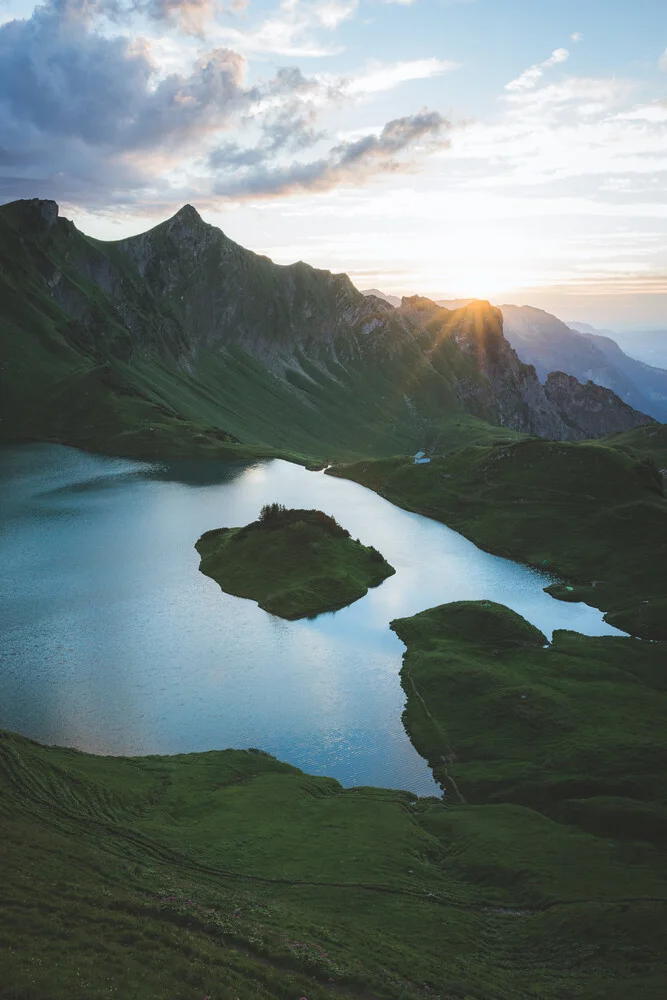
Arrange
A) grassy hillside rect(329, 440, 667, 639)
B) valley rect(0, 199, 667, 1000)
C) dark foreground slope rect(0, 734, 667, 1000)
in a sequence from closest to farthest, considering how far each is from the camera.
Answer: dark foreground slope rect(0, 734, 667, 1000) → valley rect(0, 199, 667, 1000) → grassy hillside rect(329, 440, 667, 639)

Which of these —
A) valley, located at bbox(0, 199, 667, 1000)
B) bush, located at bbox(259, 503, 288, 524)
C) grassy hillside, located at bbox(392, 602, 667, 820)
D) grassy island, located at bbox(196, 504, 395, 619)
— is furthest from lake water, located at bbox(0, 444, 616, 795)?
bush, located at bbox(259, 503, 288, 524)

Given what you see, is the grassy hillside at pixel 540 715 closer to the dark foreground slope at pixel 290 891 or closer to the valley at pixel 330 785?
the valley at pixel 330 785

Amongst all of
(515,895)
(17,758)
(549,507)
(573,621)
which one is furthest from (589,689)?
(549,507)

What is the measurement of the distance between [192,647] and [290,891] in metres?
53.0

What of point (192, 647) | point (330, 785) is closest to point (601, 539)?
point (192, 647)

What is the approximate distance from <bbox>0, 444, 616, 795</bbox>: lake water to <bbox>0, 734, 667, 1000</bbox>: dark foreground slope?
22.2ft

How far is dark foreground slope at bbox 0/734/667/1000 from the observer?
120 ft

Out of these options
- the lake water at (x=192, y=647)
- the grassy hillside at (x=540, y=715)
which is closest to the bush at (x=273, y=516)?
the lake water at (x=192, y=647)

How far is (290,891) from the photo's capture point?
54.0 meters

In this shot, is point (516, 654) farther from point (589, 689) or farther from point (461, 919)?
point (461, 919)

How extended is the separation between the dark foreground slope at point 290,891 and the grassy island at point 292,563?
50298 mm

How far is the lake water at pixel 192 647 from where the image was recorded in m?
81.8

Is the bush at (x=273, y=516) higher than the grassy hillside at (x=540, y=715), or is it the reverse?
the bush at (x=273, y=516)

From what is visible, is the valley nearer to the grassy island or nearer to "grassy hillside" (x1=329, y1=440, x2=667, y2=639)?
"grassy hillside" (x1=329, y1=440, x2=667, y2=639)
